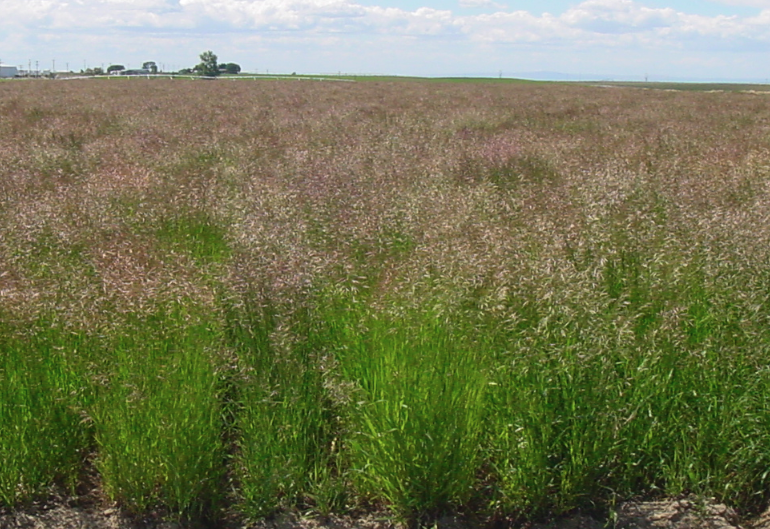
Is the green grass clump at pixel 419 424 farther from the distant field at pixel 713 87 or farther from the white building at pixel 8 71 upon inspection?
the white building at pixel 8 71

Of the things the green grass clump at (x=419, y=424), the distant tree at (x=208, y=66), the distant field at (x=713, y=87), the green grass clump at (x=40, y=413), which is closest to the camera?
the green grass clump at (x=419, y=424)

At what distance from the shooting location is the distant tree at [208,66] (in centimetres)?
9331

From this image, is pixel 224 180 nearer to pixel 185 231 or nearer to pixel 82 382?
pixel 185 231

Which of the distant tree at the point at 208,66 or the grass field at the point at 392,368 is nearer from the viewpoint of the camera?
the grass field at the point at 392,368

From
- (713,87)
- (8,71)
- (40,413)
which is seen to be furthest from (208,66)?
(40,413)

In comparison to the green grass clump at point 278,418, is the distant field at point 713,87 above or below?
above

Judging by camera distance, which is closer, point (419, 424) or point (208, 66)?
point (419, 424)

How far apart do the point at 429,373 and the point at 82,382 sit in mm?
1912

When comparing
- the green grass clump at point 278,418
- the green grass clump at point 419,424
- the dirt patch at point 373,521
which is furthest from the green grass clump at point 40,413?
the green grass clump at point 419,424

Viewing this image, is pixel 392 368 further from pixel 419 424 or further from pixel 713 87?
pixel 713 87

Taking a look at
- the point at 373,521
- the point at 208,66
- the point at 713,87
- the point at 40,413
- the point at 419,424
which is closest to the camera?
the point at 419,424

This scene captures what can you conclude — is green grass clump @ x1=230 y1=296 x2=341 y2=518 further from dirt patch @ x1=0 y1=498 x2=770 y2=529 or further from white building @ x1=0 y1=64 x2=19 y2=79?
white building @ x1=0 y1=64 x2=19 y2=79

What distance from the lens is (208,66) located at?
97.6 meters

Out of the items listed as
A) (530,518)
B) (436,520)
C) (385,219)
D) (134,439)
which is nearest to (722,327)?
(530,518)
